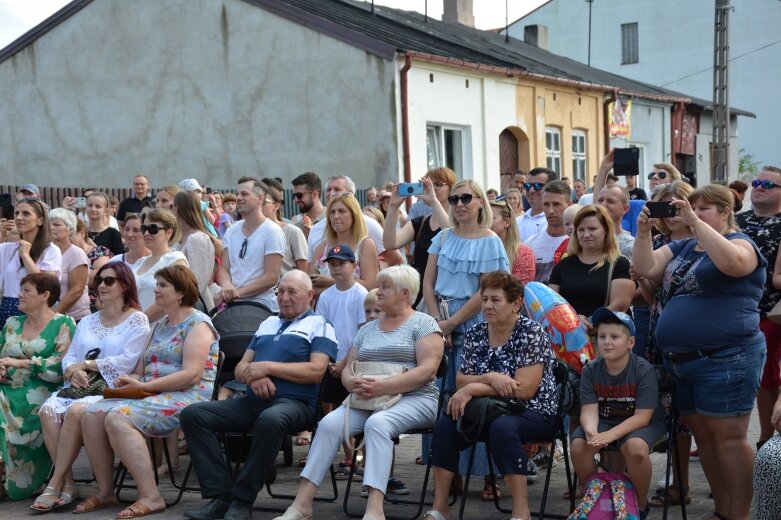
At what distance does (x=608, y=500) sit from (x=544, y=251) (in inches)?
116

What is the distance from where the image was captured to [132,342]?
25.2 ft

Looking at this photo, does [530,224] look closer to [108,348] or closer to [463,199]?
[463,199]

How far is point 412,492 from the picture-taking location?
7316mm

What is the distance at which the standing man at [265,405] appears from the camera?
6871 mm

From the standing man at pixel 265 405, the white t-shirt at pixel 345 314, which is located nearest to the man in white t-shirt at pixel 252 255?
the white t-shirt at pixel 345 314

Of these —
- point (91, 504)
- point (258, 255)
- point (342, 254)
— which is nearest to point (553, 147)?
point (258, 255)

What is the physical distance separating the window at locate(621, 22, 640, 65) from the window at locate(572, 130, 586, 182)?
17.3m

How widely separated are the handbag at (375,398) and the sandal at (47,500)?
2064 mm

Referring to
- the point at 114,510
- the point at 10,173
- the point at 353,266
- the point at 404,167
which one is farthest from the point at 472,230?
the point at 10,173

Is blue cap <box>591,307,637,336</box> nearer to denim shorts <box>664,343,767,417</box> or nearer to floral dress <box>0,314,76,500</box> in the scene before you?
denim shorts <box>664,343,767,417</box>

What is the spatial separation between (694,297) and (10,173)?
20.6 m

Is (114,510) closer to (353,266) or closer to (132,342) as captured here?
(132,342)

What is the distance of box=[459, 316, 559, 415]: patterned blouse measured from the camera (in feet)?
21.2

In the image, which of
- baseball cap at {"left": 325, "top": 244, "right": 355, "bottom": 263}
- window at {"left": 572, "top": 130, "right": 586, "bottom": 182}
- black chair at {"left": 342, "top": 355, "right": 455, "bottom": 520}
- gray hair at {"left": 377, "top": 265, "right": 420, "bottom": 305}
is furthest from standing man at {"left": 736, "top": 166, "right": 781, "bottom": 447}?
window at {"left": 572, "top": 130, "right": 586, "bottom": 182}
